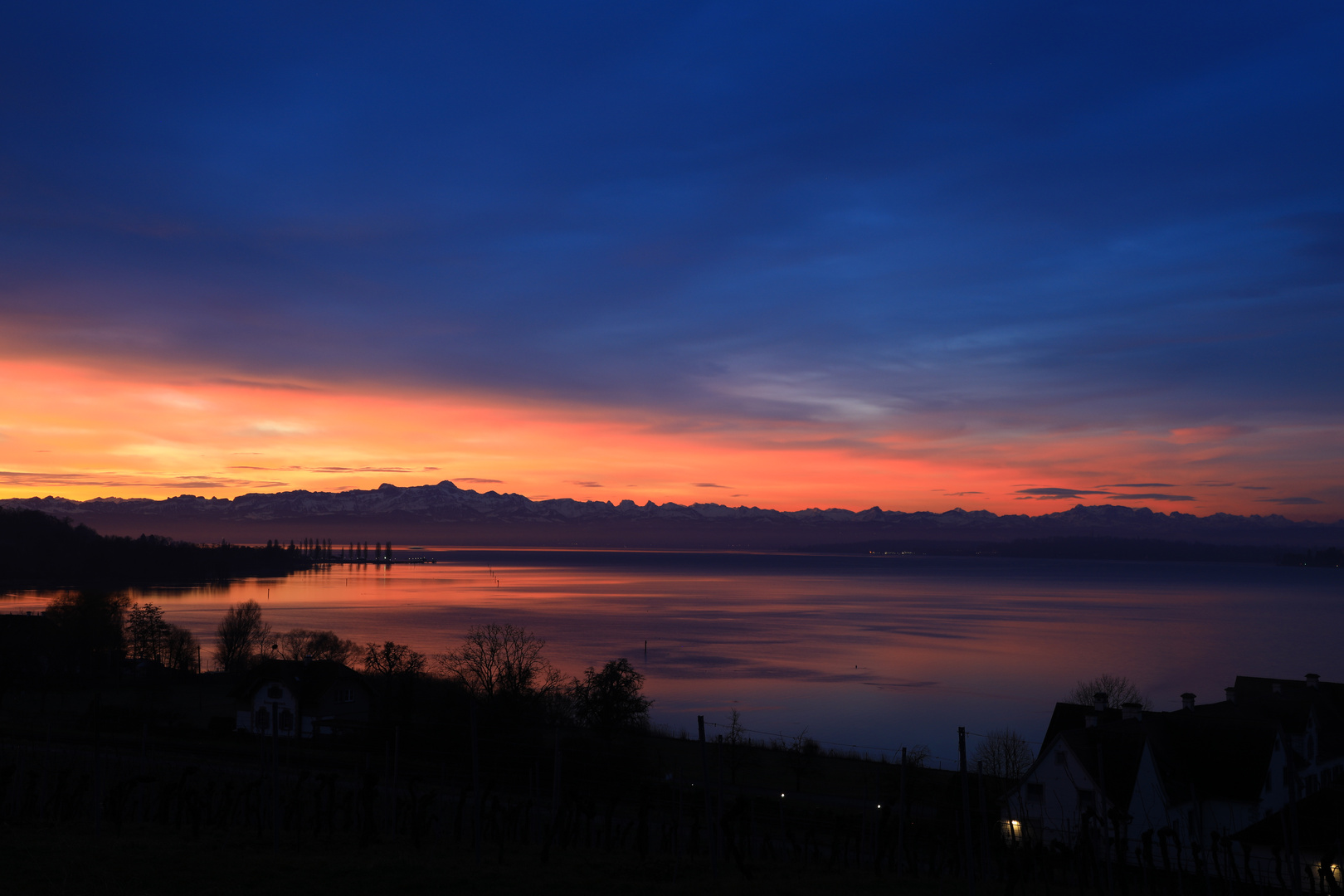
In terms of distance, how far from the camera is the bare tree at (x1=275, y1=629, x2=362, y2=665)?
65875mm

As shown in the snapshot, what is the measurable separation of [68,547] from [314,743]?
197 meters

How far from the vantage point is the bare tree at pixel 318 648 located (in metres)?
65.9

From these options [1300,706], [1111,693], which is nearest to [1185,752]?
[1300,706]

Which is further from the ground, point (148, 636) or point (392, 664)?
point (148, 636)

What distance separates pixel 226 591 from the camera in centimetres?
18188

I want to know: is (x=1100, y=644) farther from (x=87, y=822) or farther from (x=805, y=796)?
(x=87, y=822)

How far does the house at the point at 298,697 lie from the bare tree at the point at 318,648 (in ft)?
53.2

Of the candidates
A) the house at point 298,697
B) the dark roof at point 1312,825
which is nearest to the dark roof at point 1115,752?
the dark roof at point 1312,825

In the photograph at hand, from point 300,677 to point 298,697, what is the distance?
10.2ft

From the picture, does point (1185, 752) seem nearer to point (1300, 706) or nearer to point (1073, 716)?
point (1073, 716)

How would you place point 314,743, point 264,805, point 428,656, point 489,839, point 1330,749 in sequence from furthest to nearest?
point 428,656
point 314,743
point 1330,749
point 264,805
point 489,839

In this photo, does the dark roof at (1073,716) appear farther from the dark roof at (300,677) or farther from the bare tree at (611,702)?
the dark roof at (300,677)

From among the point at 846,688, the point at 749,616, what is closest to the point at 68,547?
the point at 749,616

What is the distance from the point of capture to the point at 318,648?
65.9 m
